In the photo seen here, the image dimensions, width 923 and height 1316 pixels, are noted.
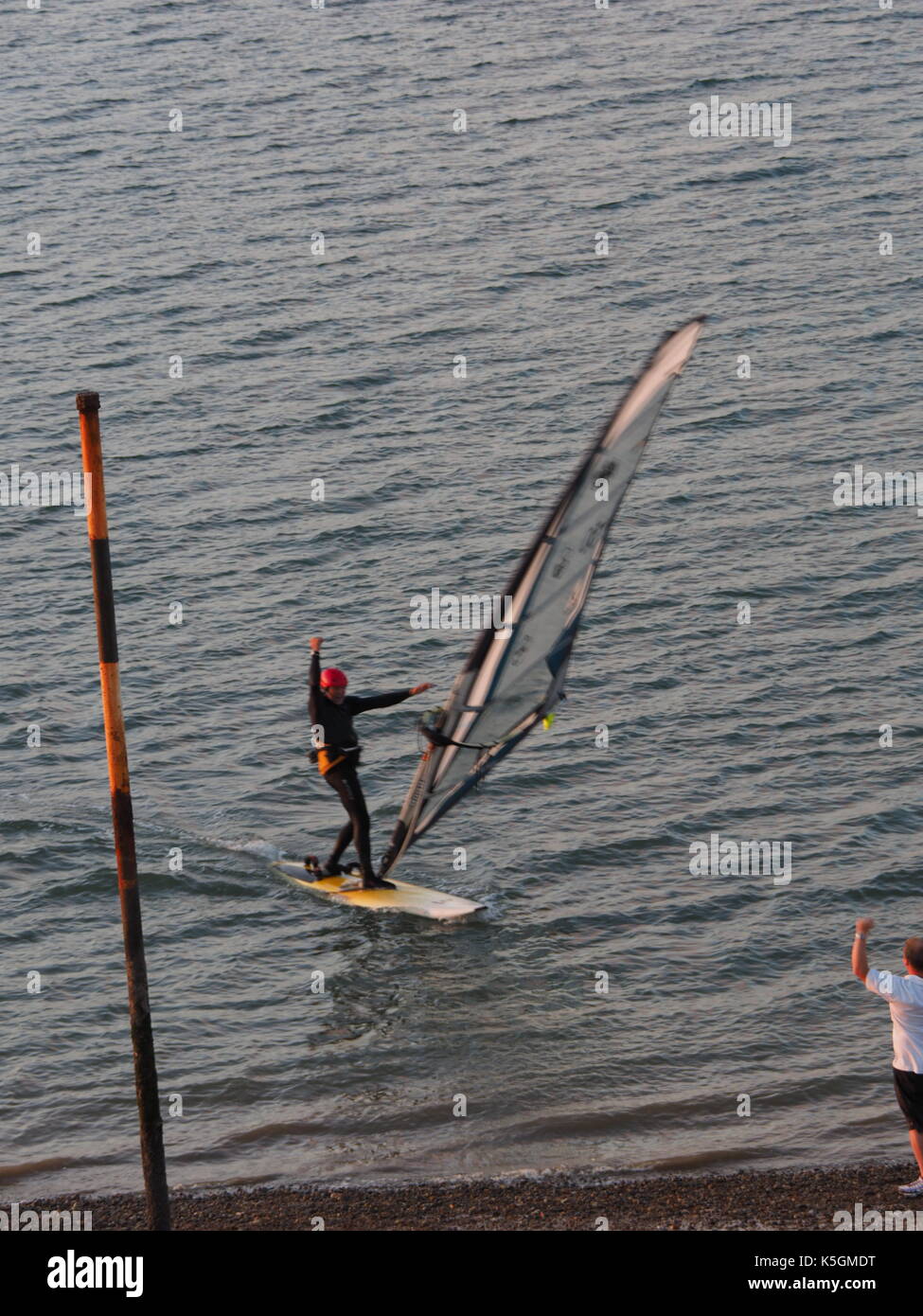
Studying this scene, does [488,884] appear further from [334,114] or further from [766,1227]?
[334,114]

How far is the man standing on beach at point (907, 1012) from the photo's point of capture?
35.3 ft

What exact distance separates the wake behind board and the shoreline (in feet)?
14.0

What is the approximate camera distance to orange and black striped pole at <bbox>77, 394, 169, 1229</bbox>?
10594mm

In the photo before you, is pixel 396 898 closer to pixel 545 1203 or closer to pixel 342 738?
pixel 342 738

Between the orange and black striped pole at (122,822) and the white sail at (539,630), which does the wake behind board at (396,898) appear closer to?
the white sail at (539,630)

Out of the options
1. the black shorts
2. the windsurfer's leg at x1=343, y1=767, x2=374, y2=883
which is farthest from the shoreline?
the windsurfer's leg at x1=343, y1=767, x2=374, y2=883

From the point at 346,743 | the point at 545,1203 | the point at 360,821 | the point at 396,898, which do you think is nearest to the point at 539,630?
the point at 346,743

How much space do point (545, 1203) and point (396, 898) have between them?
519 centimetres

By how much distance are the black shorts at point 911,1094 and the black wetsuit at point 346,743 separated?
6.20 meters

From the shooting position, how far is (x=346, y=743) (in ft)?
54.2

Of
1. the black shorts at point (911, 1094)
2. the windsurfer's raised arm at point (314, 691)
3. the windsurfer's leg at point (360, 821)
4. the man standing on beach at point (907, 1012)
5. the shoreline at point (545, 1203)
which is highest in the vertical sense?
the windsurfer's raised arm at point (314, 691)

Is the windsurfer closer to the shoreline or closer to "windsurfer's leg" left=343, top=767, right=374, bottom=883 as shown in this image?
"windsurfer's leg" left=343, top=767, right=374, bottom=883

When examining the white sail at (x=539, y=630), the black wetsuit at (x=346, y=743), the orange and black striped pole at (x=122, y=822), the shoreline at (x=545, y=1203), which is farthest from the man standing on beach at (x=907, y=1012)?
the black wetsuit at (x=346, y=743)

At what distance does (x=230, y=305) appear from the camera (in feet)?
111
